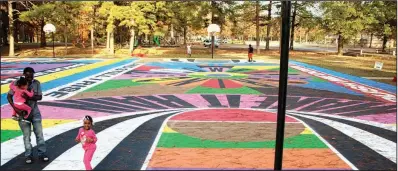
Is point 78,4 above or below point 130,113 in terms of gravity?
above

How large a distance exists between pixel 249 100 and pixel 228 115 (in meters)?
3.20

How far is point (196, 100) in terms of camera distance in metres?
14.3

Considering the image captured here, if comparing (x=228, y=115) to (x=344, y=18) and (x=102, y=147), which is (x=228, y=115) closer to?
(x=102, y=147)

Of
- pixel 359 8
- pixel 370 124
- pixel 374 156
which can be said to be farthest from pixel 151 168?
pixel 359 8

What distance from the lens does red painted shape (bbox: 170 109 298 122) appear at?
11078 mm

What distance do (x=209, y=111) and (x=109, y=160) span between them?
18.6 feet

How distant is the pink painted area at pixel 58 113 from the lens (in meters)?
11.1

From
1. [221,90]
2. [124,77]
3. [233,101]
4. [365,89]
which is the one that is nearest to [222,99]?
[233,101]

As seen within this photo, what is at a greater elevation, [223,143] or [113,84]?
[113,84]

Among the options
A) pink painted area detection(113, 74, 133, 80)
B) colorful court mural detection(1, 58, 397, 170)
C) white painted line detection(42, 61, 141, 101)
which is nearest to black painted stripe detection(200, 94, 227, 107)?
colorful court mural detection(1, 58, 397, 170)

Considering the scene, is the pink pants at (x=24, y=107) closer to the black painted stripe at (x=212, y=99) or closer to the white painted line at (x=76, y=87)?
the black painted stripe at (x=212, y=99)

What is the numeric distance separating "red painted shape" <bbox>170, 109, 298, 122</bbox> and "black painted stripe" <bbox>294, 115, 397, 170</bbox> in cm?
163

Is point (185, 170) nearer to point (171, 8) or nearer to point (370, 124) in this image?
point (370, 124)

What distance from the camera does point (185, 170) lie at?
259 inches
